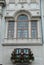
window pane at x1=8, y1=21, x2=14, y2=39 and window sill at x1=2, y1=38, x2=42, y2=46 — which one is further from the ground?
window pane at x1=8, y1=21, x2=14, y2=39

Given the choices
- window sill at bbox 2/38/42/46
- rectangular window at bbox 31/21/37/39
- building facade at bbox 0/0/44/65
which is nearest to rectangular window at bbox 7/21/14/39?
building facade at bbox 0/0/44/65

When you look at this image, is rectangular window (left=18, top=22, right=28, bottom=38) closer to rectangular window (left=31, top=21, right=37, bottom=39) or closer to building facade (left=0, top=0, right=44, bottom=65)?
building facade (left=0, top=0, right=44, bottom=65)

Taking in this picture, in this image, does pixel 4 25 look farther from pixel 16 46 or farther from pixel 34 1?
pixel 34 1

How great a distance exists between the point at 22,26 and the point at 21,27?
103mm

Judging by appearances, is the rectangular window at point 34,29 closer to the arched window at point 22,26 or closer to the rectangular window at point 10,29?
the arched window at point 22,26

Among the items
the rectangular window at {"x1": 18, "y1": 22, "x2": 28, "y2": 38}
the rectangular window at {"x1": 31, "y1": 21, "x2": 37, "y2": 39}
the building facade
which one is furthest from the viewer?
the rectangular window at {"x1": 18, "y1": 22, "x2": 28, "y2": 38}

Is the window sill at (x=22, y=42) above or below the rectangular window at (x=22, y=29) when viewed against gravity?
below

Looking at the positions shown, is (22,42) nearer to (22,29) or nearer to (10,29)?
(22,29)

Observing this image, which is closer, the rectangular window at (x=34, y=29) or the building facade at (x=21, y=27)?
the building facade at (x=21, y=27)

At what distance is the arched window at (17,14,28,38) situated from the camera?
1568cm

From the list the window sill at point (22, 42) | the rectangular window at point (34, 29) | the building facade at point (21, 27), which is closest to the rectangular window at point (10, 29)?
the building facade at point (21, 27)

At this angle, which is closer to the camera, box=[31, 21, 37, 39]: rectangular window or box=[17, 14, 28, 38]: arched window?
box=[31, 21, 37, 39]: rectangular window

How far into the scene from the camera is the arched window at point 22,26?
1568cm

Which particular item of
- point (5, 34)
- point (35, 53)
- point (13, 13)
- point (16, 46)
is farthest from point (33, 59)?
point (13, 13)
